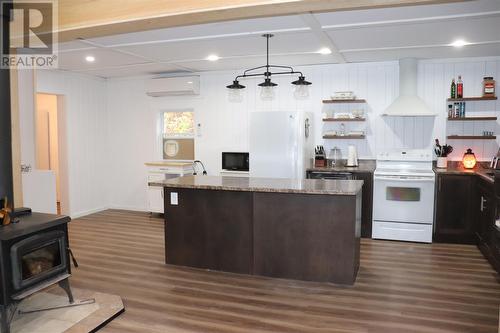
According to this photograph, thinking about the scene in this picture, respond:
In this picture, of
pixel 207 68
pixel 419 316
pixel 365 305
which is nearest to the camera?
pixel 419 316

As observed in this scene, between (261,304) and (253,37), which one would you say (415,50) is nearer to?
(253,37)

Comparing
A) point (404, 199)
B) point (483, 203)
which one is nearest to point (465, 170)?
point (483, 203)

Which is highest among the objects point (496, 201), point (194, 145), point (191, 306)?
point (194, 145)

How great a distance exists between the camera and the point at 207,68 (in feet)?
21.0

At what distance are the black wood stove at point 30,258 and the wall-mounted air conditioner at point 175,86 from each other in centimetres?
388

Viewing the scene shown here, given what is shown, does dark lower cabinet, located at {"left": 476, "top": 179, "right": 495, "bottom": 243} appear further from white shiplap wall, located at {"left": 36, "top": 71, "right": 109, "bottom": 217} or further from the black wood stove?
white shiplap wall, located at {"left": 36, "top": 71, "right": 109, "bottom": 217}

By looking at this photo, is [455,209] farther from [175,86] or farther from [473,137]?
[175,86]

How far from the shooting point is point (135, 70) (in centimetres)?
658

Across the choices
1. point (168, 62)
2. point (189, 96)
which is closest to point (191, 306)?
point (168, 62)

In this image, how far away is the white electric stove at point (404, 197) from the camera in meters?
5.15

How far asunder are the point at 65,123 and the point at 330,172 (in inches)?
172

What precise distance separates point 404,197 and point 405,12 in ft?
8.41

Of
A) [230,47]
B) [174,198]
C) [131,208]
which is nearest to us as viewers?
[174,198]

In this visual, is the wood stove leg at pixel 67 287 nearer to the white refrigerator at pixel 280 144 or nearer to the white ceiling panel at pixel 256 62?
the white refrigerator at pixel 280 144
